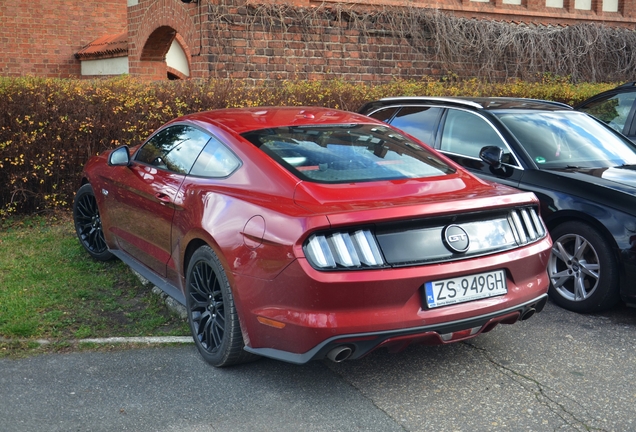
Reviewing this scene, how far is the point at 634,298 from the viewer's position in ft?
17.2

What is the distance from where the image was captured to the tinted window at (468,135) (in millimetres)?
6398

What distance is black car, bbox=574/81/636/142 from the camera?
8258 mm

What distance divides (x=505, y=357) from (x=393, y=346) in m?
1.14

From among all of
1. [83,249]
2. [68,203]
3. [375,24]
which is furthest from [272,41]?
[83,249]

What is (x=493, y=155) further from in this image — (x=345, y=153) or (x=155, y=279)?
(x=155, y=279)

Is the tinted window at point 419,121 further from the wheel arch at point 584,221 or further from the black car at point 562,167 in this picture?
the wheel arch at point 584,221

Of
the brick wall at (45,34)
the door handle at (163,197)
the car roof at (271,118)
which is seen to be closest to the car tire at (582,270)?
the car roof at (271,118)

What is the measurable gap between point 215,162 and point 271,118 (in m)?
0.62

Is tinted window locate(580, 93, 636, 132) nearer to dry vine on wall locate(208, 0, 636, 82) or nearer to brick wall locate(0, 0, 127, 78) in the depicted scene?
dry vine on wall locate(208, 0, 636, 82)

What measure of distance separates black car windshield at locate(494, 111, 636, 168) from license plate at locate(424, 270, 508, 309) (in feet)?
7.72

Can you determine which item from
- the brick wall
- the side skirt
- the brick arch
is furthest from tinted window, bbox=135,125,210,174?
the brick wall

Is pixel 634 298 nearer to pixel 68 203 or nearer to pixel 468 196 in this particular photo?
pixel 468 196

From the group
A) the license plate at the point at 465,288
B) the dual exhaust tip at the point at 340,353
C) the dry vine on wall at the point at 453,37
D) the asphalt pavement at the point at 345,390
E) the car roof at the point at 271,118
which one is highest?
the dry vine on wall at the point at 453,37

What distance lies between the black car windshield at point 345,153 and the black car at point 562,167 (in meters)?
1.34
